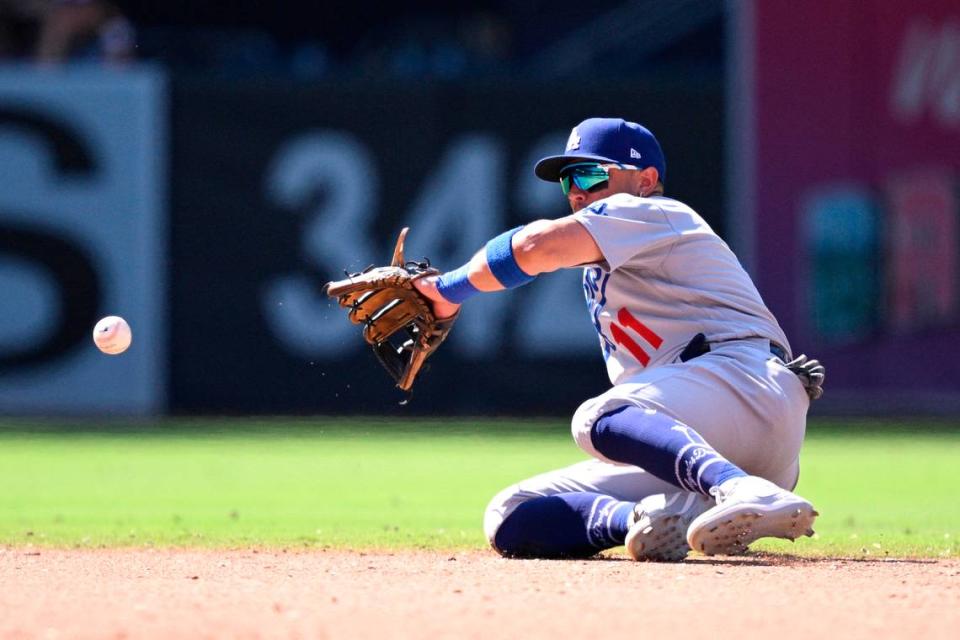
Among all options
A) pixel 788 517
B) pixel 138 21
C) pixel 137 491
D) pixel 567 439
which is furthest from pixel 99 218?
pixel 788 517

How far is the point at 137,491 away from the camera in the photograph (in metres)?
8.09

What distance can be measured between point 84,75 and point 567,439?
4.81 meters

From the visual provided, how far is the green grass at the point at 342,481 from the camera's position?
6223mm

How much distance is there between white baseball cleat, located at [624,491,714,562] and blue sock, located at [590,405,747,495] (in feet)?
0.26

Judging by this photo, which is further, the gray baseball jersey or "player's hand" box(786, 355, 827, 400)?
"player's hand" box(786, 355, 827, 400)

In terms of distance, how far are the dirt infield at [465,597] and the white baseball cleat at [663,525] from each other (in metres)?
0.06

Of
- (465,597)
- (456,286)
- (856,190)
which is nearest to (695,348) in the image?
(456,286)

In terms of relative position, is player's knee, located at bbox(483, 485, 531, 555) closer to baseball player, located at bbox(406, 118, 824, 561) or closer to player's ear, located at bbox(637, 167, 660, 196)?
baseball player, located at bbox(406, 118, 824, 561)

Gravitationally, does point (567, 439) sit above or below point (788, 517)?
below

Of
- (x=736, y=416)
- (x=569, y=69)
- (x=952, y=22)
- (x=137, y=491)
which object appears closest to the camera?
(x=736, y=416)

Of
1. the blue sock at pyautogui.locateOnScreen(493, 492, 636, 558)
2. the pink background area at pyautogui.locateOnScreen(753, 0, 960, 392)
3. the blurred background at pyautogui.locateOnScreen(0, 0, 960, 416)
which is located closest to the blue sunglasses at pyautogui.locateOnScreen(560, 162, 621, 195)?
the blue sock at pyautogui.locateOnScreen(493, 492, 636, 558)

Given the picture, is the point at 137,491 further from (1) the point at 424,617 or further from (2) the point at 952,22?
(2) the point at 952,22

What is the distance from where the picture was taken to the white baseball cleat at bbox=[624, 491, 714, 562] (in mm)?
4934

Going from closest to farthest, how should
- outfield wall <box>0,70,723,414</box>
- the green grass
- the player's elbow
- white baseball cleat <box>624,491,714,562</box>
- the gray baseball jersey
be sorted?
white baseball cleat <box>624,491,714,562</box> → the player's elbow → the gray baseball jersey → the green grass → outfield wall <box>0,70,723,414</box>
